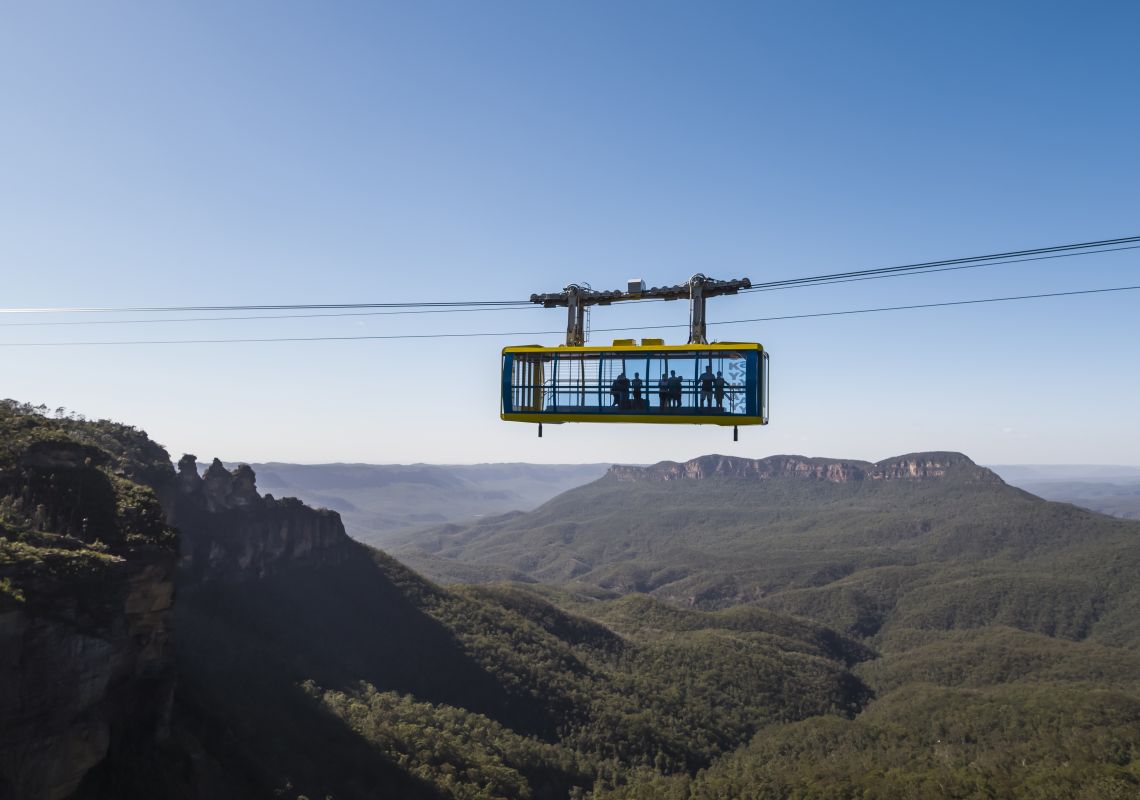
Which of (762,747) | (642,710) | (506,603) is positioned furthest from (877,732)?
(506,603)

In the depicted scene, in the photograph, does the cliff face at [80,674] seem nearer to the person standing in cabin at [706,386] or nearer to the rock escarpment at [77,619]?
the rock escarpment at [77,619]

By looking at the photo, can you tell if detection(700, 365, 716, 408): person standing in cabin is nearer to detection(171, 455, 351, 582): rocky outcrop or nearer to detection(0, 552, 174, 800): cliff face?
detection(0, 552, 174, 800): cliff face

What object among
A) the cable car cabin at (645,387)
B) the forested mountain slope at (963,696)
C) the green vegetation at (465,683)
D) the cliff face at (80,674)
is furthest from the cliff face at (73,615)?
the forested mountain slope at (963,696)

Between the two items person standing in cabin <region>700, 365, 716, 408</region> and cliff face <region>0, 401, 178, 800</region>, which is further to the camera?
cliff face <region>0, 401, 178, 800</region>

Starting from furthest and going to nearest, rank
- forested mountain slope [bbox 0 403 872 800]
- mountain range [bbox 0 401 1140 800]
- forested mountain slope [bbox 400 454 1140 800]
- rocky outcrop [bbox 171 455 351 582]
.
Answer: rocky outcrop [bbox 171 455 351 582]
forested mountain slope [bbox 400 454 1140 800]
mountain range [bbox 0 401 1140 800]
forested mountain slope [bbox 0 403 872 800]

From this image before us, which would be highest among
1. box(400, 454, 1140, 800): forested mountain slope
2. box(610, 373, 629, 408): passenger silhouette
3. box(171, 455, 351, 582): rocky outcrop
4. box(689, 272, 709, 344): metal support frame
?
box(689, 272, 709, 344): metal support frame

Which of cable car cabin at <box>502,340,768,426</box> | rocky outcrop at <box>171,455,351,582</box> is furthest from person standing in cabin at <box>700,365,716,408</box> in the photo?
rocky outcrop at <box>171,455,351,582</box>

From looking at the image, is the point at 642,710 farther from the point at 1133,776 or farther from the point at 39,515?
the point at 39,515
